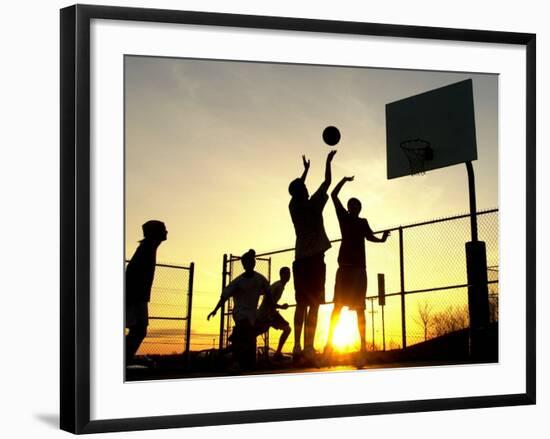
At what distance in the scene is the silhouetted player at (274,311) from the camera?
7199 mm

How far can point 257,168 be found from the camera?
7098 millimetres

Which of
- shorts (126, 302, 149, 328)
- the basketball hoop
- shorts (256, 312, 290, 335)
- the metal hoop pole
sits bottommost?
shorts (256, 312, 290, 335)

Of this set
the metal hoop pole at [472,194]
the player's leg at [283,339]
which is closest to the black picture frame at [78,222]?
the player's leg at [283,339]

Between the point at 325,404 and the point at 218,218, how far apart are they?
138 centimetres

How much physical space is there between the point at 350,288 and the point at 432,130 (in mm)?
1274

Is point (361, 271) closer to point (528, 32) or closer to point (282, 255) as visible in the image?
point (282, 255)

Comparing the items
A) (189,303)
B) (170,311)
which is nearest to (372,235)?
(189,303)

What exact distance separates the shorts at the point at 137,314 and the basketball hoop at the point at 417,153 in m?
2.04

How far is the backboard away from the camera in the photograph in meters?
7.30

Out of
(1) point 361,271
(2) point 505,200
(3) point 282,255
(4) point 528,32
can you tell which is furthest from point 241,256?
(4) point 528,32

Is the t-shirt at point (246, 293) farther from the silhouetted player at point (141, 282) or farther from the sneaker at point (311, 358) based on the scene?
the silhouetted player at point (141, 282)

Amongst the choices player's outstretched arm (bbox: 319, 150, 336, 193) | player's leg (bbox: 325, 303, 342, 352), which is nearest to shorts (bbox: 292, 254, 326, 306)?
player's leg (bbox: 325, 303, 342, 352)

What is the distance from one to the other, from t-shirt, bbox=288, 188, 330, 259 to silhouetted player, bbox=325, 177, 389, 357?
0.12 meters

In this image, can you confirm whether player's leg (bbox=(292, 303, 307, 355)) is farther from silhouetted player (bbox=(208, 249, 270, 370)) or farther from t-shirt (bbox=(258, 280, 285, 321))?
silhouetted player (bbox=(208, 249, 270, 370))
